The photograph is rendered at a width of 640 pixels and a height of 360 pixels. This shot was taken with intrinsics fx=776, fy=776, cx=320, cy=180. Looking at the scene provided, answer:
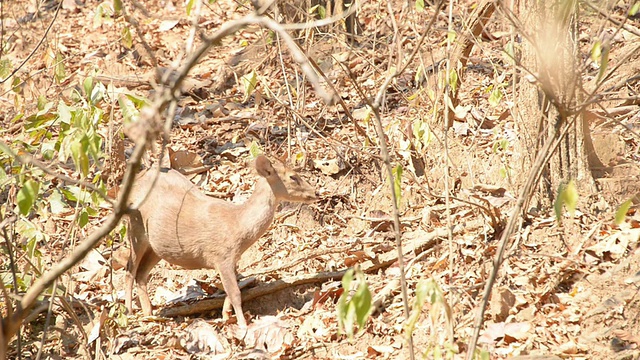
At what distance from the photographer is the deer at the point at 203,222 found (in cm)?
672

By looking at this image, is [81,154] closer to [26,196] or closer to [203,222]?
[26,196]

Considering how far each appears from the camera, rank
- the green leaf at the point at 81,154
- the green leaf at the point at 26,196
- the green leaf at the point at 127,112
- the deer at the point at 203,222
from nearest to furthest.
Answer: the green leaf at the point at 26,196, the green leaf at the point at 81,154, the green leaf at the point at 127,112, the deer at the point at 203,222

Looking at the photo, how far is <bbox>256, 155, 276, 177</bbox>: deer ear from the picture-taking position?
6.77m

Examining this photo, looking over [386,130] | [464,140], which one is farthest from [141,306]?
[464,140]

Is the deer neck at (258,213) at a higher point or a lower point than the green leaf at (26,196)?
lower

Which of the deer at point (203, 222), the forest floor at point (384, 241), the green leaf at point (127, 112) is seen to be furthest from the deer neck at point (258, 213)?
the green leaf at point (127, 112)

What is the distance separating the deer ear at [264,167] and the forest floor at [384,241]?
0.29 meters

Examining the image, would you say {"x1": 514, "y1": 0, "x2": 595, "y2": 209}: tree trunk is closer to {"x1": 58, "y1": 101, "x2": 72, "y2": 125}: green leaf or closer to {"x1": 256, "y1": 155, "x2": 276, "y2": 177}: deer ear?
{"x1": 256, "y1": 155, "x2": 276, "y2": 177}: deer ear

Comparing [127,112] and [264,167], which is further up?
[127,112]

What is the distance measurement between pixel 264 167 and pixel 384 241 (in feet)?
4.16

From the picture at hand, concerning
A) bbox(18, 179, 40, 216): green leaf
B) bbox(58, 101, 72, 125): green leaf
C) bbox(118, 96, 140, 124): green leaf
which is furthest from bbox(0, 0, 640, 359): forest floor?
bbox(18, 179, 40, 216): green leaf

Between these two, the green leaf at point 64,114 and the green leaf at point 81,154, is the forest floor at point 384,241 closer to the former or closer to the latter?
the green leaf at point 64,114

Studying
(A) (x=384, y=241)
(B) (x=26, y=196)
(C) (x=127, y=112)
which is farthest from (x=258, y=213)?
(B) (x=26, y=196)

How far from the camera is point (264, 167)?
682cm
